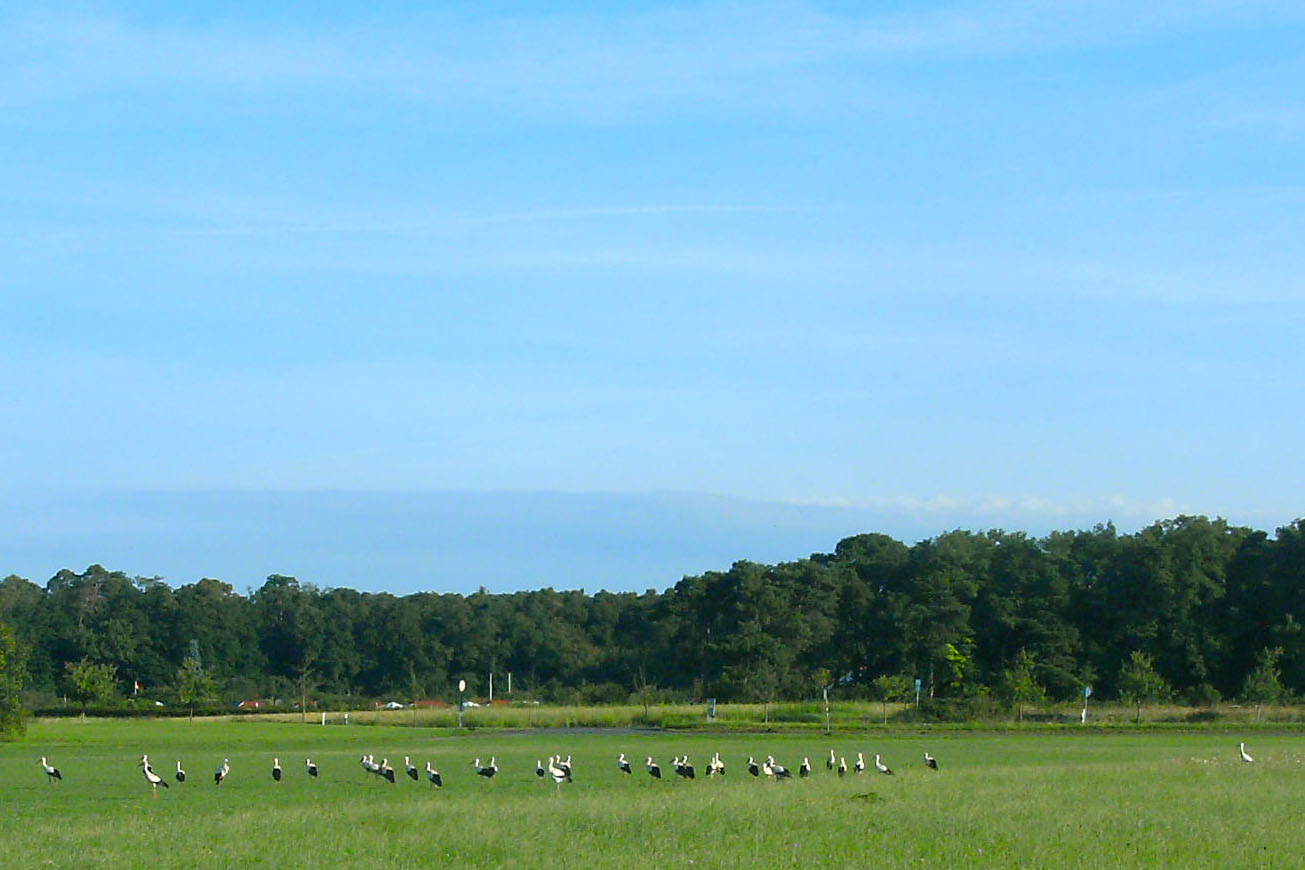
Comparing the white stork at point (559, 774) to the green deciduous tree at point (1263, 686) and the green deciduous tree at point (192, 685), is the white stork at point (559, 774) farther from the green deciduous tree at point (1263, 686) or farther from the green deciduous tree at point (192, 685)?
the green deciduous tree at point (192, 685)

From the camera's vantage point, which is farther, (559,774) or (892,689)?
(892,689)

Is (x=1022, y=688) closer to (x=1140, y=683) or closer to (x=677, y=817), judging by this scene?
(x=1140, y=683)

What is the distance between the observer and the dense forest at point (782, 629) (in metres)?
86.5

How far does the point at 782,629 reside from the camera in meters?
96.6

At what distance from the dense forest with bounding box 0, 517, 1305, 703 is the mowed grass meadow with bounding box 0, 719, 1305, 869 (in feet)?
142

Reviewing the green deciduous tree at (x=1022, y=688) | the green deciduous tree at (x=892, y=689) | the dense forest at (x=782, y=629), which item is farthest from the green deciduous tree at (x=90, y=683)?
the green deciduous tree at (x=1022, y=688)

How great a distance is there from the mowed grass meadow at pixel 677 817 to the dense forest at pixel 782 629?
4334cm

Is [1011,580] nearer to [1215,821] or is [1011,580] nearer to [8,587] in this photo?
[1215,821]

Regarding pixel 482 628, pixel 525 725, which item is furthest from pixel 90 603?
pixel 525 725

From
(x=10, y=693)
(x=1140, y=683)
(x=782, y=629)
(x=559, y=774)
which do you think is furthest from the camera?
(x=782, y=629)

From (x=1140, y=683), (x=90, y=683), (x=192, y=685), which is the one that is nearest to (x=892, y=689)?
Result: (x=1140, y=683)

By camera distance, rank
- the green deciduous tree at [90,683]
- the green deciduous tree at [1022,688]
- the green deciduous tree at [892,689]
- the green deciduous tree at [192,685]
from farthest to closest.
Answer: the green deciduous tree at [90,683] → the green deciduous tree at [192,685] → the green deciduous tree at [892,689] → the green deciduous tree at [1022,688]

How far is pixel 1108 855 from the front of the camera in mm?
18594

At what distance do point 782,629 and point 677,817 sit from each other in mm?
74050
